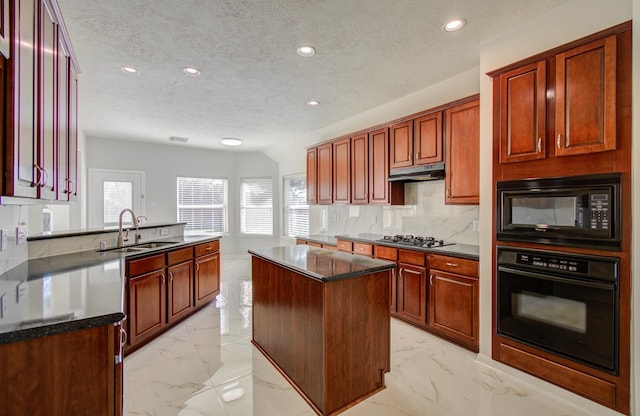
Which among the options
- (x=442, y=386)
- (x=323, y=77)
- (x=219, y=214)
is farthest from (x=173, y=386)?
(x=219, y=214)

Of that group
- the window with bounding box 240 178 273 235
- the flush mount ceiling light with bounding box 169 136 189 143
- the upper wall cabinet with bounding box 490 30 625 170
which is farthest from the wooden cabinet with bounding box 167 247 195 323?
the window with bounding box 240 178 273 235

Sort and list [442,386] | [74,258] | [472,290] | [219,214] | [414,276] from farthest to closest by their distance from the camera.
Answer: [219,214], [414,276], [472,290], [74,258], [442,386]

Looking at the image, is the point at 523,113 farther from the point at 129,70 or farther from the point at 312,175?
the point at 129,70

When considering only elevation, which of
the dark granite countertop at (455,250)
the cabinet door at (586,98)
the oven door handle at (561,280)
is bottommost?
the oven door handle at (561,280)

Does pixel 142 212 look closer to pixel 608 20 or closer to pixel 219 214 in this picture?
pixel 219 214

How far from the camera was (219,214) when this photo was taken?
7.36 m

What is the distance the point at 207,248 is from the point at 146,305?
121 centimetres

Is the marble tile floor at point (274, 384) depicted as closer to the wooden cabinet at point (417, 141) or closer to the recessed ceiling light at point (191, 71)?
the wooden cabinet at point (417, 141)

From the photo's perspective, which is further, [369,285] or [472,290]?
[472,290]

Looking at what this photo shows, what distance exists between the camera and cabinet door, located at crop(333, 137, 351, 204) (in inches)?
173

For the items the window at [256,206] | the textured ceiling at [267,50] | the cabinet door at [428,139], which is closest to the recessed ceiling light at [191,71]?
the textured ceiling at [267,50]

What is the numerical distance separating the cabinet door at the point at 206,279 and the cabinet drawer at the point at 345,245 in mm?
1765

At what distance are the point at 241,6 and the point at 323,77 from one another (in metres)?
1.30

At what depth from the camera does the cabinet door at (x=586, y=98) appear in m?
1.85
